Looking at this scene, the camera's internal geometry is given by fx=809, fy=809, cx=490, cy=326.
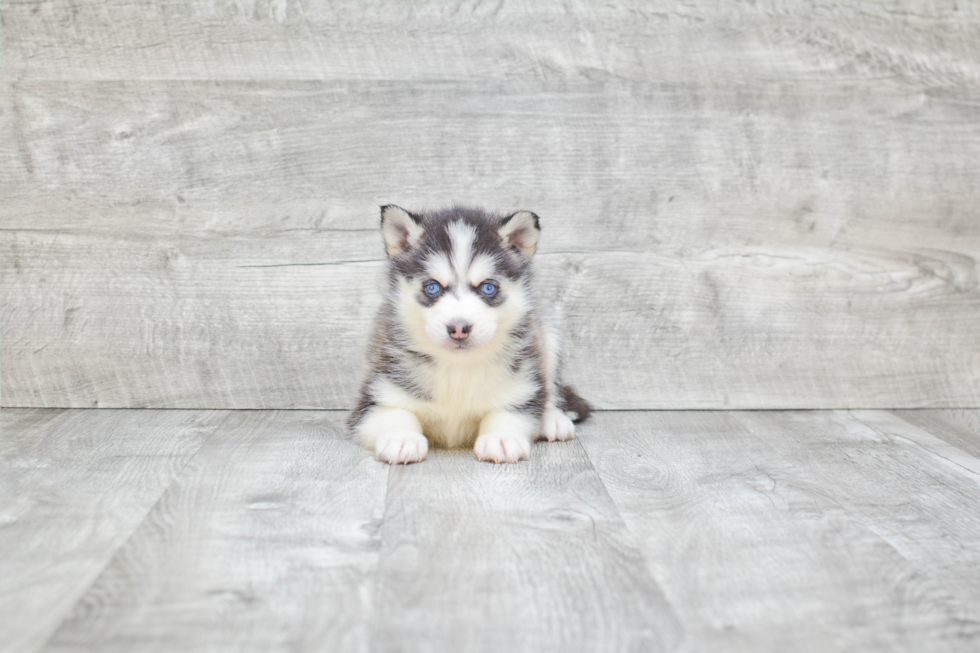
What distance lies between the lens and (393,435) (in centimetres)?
255

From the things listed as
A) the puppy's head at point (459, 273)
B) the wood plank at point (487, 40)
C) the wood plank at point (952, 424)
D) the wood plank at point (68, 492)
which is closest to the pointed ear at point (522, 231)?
the puppy's head at point (459, 273)

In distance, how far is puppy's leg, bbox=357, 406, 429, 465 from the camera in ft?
8.27

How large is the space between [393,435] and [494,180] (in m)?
1.29

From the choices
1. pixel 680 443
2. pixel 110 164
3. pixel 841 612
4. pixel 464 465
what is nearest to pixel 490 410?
pixel 464 465

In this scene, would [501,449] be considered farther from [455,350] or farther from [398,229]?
[398,229]

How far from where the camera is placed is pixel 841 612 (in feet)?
5.33

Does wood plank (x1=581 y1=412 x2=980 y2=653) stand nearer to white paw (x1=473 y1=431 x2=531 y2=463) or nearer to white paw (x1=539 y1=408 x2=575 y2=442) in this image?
white paw (x1=539 y1=408 x2=575 y2=442)

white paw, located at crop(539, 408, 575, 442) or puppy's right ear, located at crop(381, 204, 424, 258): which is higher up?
puppy's right ear, located at crop(381, 204, 424, 258)

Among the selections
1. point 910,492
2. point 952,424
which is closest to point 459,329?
point 910,492

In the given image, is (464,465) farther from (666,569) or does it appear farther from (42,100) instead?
(42,100)

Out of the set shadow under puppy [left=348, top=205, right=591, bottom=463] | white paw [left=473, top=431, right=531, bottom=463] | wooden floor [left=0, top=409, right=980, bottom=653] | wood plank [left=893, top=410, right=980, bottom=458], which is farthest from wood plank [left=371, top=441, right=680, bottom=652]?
wood plank [left=893, top=410, right=980, bottom=458]

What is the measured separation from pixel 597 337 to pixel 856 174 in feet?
4.32

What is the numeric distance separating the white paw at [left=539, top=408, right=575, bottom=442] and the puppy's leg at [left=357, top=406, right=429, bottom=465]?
17.4 inches

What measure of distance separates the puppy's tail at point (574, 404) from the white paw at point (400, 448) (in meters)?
0.75
